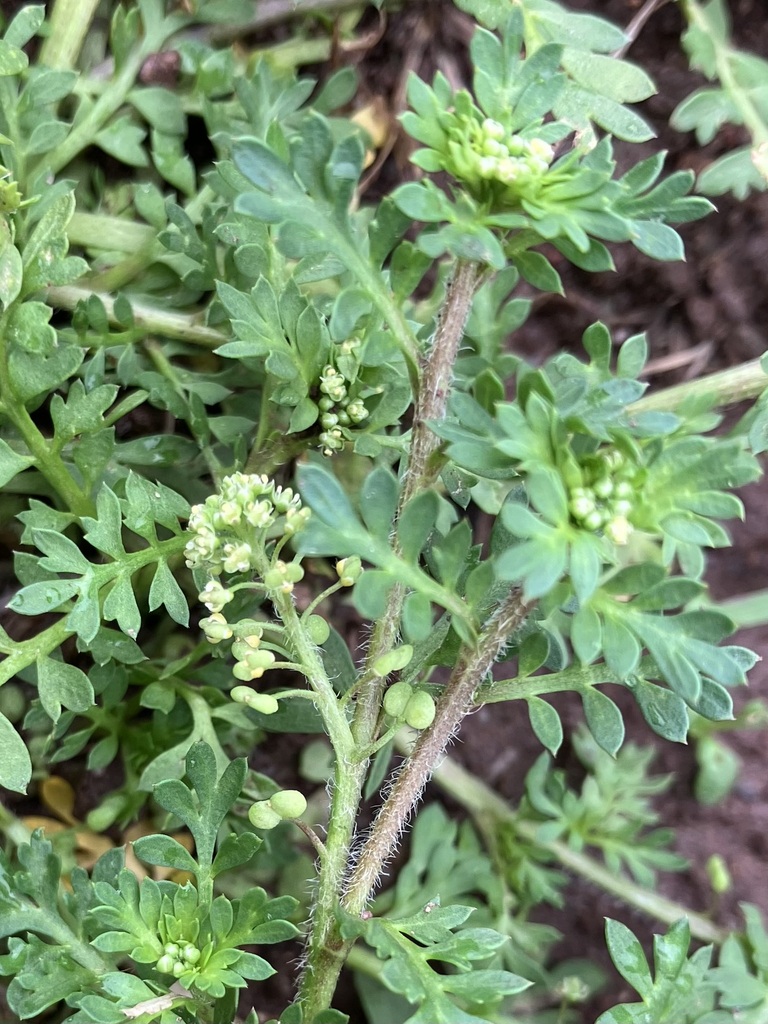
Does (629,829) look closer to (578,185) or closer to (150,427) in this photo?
(150,427)

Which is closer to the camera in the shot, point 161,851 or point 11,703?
point 161,851

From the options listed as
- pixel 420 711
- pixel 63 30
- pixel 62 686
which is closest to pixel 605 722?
pixel 420 711

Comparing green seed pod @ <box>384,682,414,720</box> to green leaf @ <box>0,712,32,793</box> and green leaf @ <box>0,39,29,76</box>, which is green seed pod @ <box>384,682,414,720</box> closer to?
green leaf @ <box>0,712,32,793</box>

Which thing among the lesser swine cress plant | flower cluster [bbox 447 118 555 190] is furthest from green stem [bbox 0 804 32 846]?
flower cluster [bbox 447 118 555 190]

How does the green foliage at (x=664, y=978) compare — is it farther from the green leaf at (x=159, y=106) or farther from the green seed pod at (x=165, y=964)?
the green leaf at (x=159, y=106)

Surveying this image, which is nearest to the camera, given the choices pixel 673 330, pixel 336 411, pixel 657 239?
pixel 657 239

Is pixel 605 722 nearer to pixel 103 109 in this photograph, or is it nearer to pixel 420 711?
pixel 420 711

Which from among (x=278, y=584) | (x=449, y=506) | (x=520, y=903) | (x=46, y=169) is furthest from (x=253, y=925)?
(x=46, y=169)
